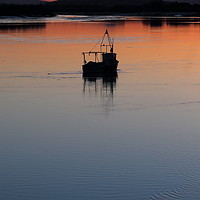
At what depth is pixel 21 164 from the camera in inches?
613

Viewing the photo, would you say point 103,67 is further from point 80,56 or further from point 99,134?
point 99,134

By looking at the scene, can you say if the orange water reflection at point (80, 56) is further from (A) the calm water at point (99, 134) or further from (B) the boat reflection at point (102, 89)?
(B) the boat reflection at point (102, 89)

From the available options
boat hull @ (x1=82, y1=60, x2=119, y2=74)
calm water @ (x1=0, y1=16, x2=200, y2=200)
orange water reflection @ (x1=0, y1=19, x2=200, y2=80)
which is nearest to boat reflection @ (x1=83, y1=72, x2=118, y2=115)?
calm water @ (x1=0, y1=16, x2=200, y2=200)

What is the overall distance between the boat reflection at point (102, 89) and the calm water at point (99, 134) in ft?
0.19

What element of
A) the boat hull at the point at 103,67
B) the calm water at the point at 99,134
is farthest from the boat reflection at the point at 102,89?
the boat hull at the point at 103,67

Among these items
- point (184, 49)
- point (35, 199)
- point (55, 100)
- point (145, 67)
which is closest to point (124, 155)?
point (35, 199)

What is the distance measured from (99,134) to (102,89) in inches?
Result: 449

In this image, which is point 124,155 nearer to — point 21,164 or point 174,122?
point 21,164

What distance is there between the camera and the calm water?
13766 mm

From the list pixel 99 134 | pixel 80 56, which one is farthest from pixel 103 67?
pixel 99 134

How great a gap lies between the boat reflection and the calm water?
0.06m

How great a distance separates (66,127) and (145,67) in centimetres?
2023

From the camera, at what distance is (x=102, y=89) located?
99.9 ft

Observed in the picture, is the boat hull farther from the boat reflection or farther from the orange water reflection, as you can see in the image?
the orange water reflection
